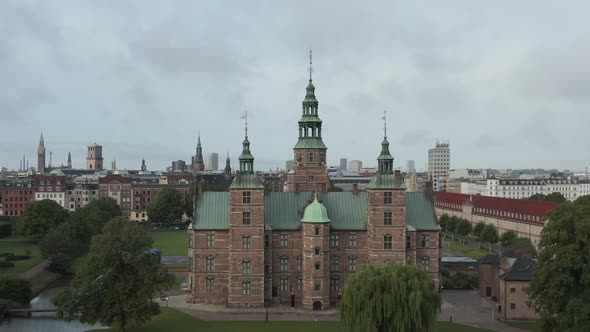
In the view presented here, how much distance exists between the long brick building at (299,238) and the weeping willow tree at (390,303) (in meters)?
20.3

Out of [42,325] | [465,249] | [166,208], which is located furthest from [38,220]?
[465,249]

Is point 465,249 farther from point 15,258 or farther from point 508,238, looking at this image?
point 15,258

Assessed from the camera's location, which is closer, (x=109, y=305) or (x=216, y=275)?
(x=109, y=305)

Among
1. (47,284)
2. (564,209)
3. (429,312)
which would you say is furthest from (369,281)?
(47,284)

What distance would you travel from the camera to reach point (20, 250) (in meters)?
112

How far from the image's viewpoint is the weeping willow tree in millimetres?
46750

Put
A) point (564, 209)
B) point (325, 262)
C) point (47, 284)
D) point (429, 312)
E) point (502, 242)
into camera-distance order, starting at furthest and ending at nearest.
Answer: point (502, 242) → point (47, 284) → point (325, 262) → point (564, 209) → point (429, 312)

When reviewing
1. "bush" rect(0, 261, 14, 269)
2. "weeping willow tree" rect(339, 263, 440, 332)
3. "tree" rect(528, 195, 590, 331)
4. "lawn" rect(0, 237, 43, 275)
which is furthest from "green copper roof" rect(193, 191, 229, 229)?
"bush" rect(0, 261, 14, 269)

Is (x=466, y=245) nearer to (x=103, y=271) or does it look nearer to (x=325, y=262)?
(x=325, y=262)

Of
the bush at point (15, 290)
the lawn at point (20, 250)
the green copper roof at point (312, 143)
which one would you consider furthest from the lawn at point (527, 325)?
the lawn at point (20, 250)

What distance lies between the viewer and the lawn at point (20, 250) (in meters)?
92.7

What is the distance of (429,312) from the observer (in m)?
47.3

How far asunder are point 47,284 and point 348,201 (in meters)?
44.2

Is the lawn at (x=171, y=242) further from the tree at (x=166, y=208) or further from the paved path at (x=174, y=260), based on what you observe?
the tree at (x=166, y=208)
